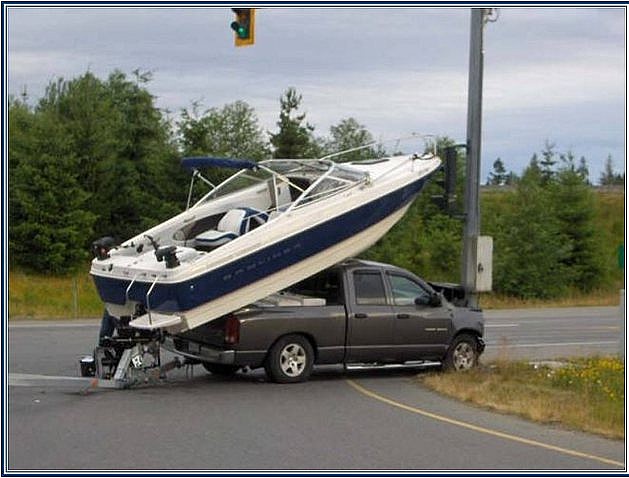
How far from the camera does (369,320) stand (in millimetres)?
16016

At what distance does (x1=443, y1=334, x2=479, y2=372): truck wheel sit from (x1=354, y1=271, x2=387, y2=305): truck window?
144 centimetres

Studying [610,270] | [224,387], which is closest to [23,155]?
[610,270]

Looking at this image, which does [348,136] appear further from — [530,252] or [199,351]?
[199,351]

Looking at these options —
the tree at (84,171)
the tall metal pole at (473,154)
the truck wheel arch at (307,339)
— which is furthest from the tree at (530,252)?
the truck wheel arch at (307,339)

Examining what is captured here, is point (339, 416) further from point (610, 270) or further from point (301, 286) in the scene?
point (610, 270)

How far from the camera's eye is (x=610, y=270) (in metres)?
52.2

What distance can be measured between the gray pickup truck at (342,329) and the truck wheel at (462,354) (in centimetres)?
2

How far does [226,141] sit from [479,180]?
34.9 metres

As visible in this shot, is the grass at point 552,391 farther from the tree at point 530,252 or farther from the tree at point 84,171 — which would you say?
the tree at point 530,252

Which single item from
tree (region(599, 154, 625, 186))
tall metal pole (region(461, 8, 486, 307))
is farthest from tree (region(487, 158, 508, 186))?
tall metal pole (region(461, 8, 486, 307))

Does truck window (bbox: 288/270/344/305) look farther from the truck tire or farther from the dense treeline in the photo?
the dense treeline

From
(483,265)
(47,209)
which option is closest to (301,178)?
(483,265)

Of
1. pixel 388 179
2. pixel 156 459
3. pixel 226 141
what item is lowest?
pixel 156 459

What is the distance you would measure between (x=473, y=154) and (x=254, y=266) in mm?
5018
